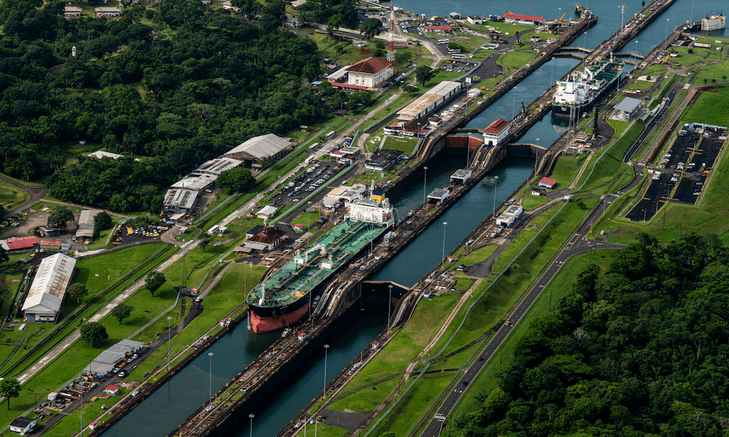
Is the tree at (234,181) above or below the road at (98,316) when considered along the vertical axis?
above

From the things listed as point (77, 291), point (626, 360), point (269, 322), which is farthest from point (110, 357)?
point (626, 360)

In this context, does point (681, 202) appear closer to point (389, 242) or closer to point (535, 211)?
point (535, 211)

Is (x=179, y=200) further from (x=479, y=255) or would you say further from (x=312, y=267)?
(x=479, y=255)

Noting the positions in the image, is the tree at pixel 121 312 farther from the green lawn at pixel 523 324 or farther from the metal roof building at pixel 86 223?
the green lawn at pixel 523 324

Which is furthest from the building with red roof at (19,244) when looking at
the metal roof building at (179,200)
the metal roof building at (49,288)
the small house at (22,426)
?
the small house at (22,426)

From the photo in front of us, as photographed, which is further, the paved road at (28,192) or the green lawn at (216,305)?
the paved road at (28,192)

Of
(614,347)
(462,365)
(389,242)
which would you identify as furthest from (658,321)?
(389,242)
